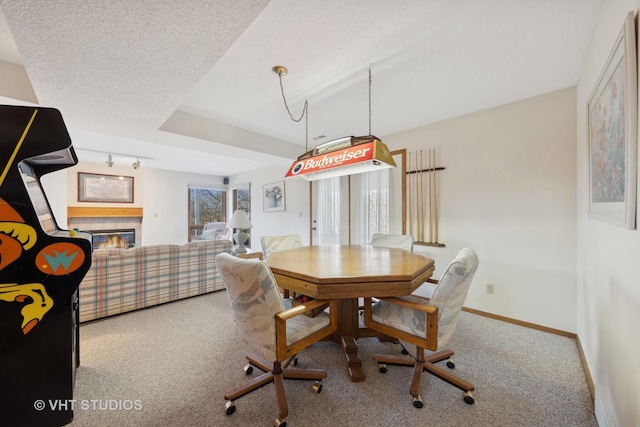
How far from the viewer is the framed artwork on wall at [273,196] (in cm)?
560

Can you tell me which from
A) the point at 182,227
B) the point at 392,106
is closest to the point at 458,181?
the point at 392,106

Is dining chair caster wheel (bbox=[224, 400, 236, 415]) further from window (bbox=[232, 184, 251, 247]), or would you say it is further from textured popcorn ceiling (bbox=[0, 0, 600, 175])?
window (bbox=[232, 184, 251, 247])

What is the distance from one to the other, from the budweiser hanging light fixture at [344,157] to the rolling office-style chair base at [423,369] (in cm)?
139

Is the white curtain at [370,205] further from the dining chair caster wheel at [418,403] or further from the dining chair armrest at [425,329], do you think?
the dining chair caster wheel at [418,403]

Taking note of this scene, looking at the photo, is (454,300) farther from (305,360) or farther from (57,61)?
(57,61)

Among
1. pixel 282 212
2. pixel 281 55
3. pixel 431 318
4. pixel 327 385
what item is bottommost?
pixel 327 385

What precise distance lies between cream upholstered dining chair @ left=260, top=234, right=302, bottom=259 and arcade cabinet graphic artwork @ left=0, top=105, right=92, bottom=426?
191 cm

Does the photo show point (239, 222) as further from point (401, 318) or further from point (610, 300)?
point (610, 300)

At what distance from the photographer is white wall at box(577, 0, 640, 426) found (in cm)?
103

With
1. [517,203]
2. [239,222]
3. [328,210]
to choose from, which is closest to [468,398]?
[517,203]

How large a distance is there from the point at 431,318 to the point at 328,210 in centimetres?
321

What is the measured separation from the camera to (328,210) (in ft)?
14.7

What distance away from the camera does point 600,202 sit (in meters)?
1.44

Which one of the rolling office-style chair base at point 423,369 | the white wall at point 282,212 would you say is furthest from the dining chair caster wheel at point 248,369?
the white wall at point 282,212
